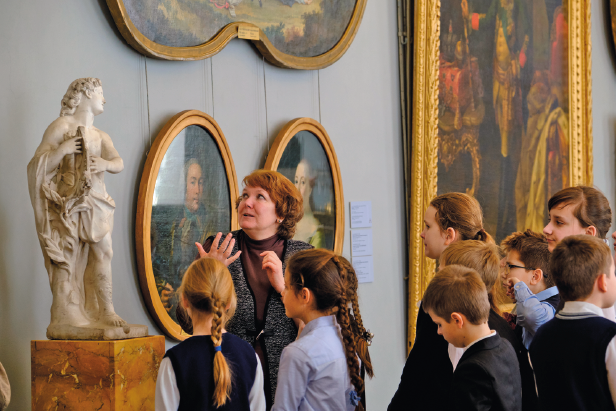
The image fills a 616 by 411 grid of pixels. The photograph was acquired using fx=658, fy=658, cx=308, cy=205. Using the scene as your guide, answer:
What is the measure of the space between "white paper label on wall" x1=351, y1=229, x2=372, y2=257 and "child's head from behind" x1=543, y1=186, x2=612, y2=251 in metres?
2.79

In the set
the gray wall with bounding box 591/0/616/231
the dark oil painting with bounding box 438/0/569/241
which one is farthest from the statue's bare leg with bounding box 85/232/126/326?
the gray wall with bounding box 591/0/616/231

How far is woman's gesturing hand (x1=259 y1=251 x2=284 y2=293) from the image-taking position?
3.85m

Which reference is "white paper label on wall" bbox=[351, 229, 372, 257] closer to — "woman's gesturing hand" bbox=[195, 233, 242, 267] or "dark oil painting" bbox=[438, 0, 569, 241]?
"dark oil painting" bbox=[438, 0, 569, 241]

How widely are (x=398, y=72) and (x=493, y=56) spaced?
1.47 m

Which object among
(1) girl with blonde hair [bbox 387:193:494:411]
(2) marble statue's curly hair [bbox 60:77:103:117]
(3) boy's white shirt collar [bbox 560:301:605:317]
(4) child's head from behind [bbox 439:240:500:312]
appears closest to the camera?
(3) boy's white shirt collar [bbox 560:301:605:317]

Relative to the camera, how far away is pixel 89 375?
13.4 ft

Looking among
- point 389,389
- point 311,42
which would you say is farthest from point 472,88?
point 389,389

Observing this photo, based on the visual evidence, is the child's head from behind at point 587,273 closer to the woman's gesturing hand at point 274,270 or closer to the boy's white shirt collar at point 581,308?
the boy's white shirt collar at point 581,308

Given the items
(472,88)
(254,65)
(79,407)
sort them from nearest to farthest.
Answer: (79,407) < (254,65) < (472,88)

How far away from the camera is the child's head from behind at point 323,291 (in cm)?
320

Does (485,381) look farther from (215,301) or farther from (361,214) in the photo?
(361,214)

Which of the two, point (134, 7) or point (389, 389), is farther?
point (389, 389)

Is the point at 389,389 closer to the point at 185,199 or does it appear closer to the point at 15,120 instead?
the point at 185,199

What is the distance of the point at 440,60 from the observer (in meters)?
7.45
